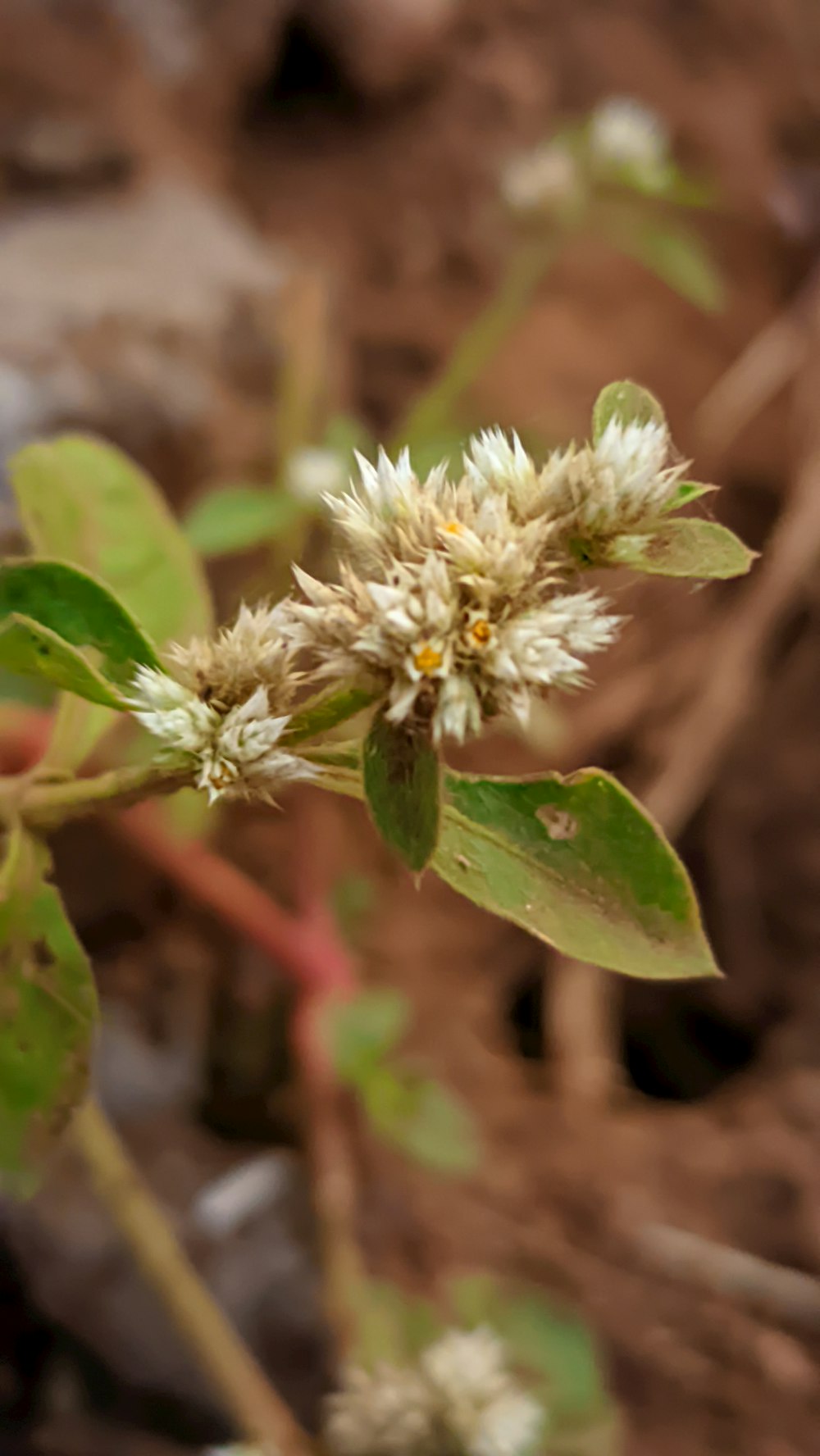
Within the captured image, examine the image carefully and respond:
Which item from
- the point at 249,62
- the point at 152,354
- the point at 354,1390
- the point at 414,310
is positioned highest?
the point at 249,62

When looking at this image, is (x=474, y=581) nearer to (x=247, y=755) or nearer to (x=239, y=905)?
(x=247, y=755)

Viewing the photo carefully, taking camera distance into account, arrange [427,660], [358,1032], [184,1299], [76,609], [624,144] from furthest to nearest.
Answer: [624,144], [358,1032], [184,1299], [76,609], [427,660]

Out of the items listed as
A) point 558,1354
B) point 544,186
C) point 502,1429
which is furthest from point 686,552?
point 544,186

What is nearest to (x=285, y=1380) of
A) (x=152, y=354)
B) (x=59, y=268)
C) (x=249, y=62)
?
(x=152, y=354)

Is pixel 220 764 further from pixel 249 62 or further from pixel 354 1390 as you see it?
pixel 249 62

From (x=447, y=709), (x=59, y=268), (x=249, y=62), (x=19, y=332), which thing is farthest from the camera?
(x=249, y=62)

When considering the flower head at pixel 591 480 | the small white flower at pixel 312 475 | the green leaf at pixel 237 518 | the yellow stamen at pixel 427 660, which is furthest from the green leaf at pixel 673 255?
the yellow stamen at pixel 427 660
